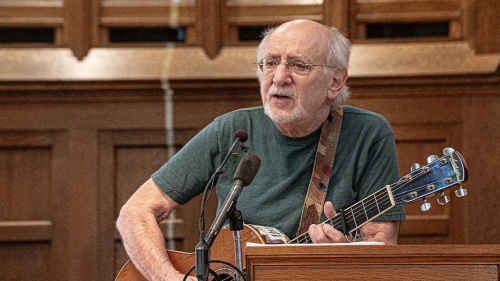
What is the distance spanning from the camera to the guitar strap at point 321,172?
8.74ft

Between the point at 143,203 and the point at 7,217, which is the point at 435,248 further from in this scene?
the point at 7,217

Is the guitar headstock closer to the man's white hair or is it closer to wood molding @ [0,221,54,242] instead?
the man's white hair

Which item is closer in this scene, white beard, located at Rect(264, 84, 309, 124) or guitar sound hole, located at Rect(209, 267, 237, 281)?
guitar sound hole, located at Rect(209, 267, 237, 281)

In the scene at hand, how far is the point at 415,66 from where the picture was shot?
383cm

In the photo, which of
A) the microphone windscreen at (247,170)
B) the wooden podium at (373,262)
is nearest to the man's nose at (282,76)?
the microphone windscreen at (247,170)

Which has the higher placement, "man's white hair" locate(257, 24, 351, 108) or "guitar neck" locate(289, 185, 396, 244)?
"man's white hair" locate(257, 24, 351, 108)

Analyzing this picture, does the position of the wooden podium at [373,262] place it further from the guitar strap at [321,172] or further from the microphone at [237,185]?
the guitar strap at [321,172]

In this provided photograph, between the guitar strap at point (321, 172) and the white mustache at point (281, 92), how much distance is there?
0.18 meters

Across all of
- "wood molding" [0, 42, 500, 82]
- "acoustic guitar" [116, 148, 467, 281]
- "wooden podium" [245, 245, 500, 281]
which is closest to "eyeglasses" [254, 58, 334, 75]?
"acoustic guitar" [116, 148, 467, 281]

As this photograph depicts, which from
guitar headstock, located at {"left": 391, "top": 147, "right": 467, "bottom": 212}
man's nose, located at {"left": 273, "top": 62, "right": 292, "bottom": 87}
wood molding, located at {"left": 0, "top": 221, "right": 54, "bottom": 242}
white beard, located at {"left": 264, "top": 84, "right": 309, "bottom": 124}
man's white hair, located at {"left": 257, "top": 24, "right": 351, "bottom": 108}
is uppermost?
man's white hair, located at {"left": 257, "top": 24, "right": 351, "bottom": 108}

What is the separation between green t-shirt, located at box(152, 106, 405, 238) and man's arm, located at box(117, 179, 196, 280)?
52mm

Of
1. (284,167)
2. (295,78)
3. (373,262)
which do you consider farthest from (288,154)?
(373,262)

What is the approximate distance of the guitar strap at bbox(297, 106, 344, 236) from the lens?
266 centimetres

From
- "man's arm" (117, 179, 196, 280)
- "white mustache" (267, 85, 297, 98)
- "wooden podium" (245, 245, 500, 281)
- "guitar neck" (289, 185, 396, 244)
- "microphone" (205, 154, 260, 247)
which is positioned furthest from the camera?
"white mustache" (267, 85, 297, 98)
